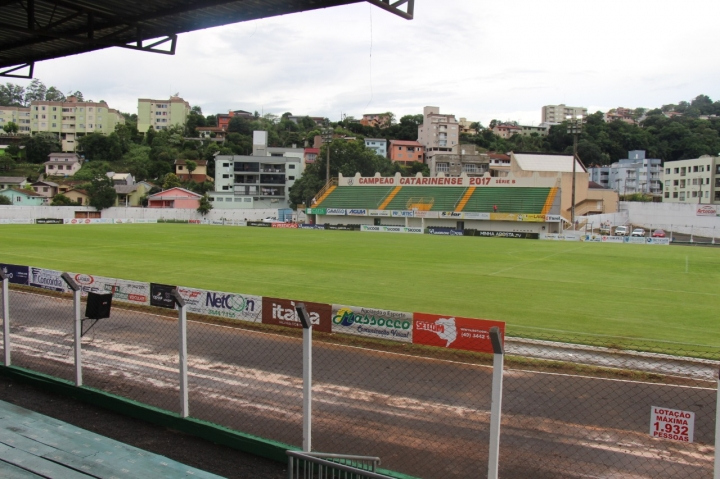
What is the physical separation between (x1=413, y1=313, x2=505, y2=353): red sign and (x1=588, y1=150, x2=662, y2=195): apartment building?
378 ft

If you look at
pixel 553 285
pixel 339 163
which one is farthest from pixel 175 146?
pixel 553 285

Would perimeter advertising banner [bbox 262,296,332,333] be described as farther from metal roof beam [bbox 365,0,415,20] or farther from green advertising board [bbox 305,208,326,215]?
green advertising board [bbox 305,208,326,215]

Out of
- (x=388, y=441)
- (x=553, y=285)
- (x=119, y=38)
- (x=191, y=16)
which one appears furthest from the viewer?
(x=553, y=285)

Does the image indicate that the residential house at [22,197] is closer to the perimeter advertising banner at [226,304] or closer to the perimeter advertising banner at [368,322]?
the perimeter advertising banner at [226,304]

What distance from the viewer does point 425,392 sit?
955 centimetres

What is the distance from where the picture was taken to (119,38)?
33.1 ft

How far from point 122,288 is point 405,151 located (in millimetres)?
119390

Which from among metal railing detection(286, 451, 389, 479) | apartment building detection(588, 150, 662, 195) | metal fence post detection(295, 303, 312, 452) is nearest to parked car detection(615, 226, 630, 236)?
apartment building detection(588, 150, 662, 195)

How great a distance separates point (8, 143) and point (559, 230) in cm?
11977

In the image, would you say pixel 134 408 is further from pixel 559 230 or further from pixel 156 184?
pixel 156 184

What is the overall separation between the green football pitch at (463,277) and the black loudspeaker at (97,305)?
10603mm

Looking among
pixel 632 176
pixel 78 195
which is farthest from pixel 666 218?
pixel 78 195

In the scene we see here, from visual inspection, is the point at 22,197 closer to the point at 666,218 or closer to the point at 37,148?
the point at 37,148

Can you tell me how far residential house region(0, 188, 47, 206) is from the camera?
80750mm
